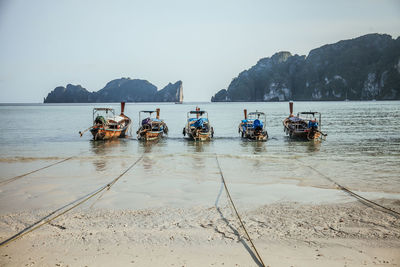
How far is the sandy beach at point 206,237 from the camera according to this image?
5.68 meters

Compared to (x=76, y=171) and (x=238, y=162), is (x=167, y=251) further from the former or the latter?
(x=238, y=162)

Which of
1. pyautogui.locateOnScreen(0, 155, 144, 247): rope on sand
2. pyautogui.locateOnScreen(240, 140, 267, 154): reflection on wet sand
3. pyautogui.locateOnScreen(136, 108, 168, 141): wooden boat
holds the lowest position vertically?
pyautogui.locateOnScreen(240, 140, 267, 154): reflection on wet sand

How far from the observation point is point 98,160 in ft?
61.8

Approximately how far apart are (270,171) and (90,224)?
969 cm

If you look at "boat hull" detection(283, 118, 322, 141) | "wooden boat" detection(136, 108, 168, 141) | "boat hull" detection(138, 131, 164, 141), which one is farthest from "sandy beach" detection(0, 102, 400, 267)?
"wooden boat" detection(136, 108, 168, 141)

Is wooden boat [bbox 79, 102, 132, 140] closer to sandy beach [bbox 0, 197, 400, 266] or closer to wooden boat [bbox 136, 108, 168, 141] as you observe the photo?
wooden boat [bbox 136, 108, 168, 141]

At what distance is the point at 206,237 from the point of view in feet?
21.8

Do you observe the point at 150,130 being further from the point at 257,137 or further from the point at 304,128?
the point at 304,128

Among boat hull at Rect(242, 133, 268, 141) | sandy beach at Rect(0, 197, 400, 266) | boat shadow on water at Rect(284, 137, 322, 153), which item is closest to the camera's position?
sandy beach at Rect(0, 197, 400, 266)

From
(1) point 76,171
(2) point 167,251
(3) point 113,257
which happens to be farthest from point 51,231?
(1) point 76,171

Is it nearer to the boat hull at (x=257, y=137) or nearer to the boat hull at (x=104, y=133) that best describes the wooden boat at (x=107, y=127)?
the boat hull at (x=104, y=133)

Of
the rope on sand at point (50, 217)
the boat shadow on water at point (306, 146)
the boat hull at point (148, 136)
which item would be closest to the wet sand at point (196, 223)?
the rope on sand at point (50, 217)

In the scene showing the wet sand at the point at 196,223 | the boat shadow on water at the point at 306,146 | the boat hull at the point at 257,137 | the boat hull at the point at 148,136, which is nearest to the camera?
the wet sand at the point at 196,223

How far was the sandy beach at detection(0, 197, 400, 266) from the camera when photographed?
5.68 meters
